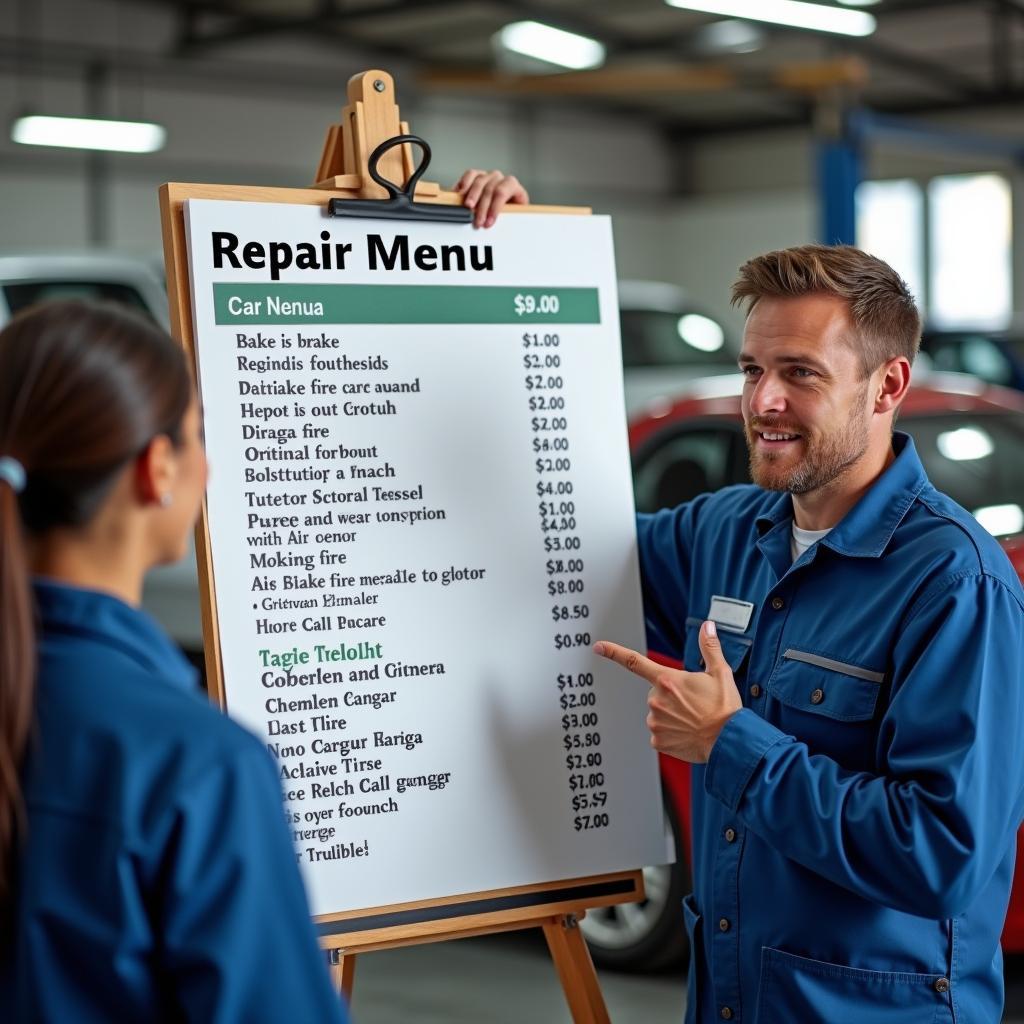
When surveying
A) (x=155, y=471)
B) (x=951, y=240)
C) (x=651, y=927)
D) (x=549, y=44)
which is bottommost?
(x=651, y=927)

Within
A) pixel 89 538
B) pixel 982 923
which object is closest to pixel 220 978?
pixel 89 538

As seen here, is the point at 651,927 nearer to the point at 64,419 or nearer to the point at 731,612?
the point at 731,612

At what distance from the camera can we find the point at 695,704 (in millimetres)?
2104

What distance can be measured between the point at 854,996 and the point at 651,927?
A: 2045 millimetres

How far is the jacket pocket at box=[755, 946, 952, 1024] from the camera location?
2023 millimetres

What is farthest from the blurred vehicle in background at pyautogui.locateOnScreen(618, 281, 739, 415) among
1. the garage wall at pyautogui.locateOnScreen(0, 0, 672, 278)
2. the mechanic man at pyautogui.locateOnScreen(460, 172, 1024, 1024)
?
the garage wall at pyautogui.locateOnScreen(0, 0, 672, 278)

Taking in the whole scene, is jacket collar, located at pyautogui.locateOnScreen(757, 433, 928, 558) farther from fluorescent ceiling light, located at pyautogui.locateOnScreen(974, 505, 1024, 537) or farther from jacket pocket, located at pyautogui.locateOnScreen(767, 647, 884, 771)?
fluorescent ceiling light, located at pyautogui.locateOnScreen(974, 505, 1024, 537)

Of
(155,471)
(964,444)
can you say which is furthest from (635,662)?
(964,444)

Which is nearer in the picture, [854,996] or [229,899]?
[229,899]

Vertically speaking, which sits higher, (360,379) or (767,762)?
(360,379)

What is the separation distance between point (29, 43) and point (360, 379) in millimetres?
13644

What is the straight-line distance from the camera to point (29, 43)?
14594mm

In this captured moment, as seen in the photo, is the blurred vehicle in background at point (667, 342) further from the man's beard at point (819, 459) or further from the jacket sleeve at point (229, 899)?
the jacket sleeve at point (229, 899)

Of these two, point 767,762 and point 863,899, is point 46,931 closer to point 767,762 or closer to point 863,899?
point 767,762
